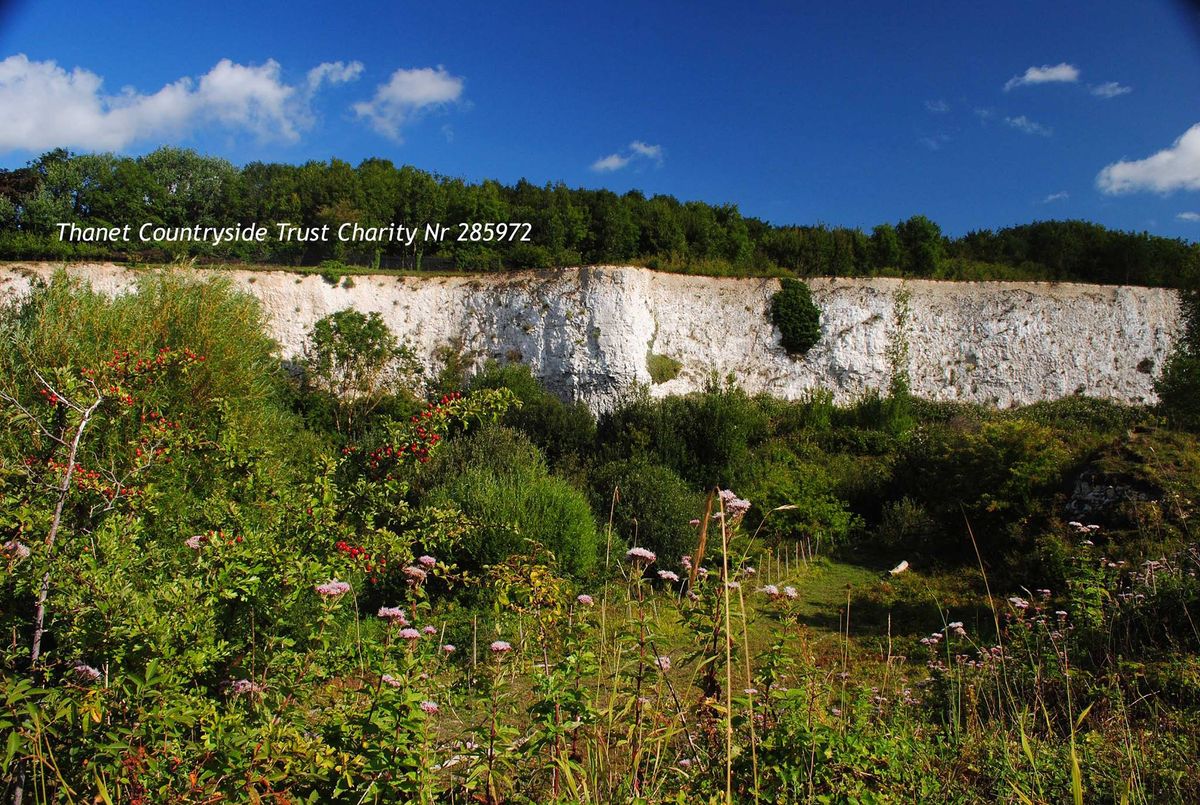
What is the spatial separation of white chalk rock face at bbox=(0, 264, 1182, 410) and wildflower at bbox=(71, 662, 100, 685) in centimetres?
2053

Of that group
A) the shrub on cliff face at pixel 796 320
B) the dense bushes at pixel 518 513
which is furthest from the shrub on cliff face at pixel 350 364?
the shrub on cliff face at pixel 796 320

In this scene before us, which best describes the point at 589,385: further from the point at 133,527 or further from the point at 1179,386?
the point at 133,527

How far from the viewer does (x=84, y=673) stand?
249cm

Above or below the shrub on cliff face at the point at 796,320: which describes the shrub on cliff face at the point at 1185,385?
below

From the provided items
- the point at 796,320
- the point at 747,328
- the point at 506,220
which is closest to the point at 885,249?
the point at 796,320

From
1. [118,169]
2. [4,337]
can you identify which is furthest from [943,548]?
[118,169]

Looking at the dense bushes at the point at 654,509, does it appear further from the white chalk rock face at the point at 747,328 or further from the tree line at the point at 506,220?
the tree line at the point at 506,220

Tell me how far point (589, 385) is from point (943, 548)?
12336mm

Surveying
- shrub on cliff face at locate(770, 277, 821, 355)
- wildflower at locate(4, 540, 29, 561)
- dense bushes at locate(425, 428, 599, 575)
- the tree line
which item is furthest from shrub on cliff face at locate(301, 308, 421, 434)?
wildflower at locate(4, 540, 29, 561)

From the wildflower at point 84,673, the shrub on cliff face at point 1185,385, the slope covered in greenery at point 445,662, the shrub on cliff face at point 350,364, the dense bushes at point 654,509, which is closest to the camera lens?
the slope covered in greenery at point 445,662

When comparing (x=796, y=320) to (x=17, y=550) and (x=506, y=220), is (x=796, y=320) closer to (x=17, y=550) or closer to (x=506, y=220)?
(x=506, y=220)

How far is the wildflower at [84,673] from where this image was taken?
7.92 feet

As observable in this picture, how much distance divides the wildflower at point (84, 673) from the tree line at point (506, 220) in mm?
23682

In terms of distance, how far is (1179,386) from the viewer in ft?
58.1
